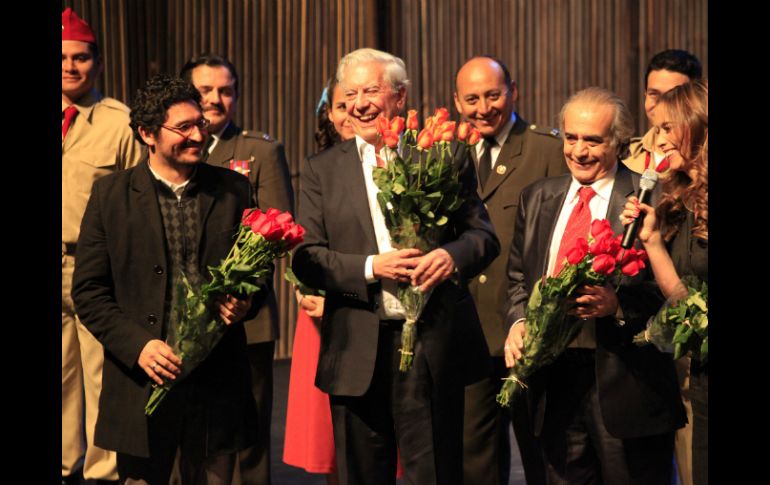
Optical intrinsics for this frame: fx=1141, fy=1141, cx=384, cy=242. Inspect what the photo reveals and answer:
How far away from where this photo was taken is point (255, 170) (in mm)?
4168

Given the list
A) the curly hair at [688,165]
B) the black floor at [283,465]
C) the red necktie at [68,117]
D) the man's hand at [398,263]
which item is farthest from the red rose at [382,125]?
the black floor at [283,465]

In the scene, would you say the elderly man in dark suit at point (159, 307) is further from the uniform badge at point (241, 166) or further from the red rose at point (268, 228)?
the uniform badge at point (241, 166)

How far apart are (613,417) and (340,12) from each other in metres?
4.03

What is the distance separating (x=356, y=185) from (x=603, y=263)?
0.76 metres

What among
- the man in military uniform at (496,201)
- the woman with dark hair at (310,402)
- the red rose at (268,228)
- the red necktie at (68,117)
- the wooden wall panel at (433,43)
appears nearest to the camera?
the red rose at (268,228)

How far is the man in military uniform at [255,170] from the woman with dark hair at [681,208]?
1.51 meters

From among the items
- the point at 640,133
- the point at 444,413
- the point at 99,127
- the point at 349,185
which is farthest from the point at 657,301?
the point at 640,133

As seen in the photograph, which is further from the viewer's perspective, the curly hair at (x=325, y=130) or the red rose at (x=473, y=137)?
the curly hair at (x=325, y=130)

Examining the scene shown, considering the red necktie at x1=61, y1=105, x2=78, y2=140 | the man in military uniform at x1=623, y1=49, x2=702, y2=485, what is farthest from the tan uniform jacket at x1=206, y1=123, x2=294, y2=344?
the man in military uniform at x1=623, y1=49, x2=702, y2=485

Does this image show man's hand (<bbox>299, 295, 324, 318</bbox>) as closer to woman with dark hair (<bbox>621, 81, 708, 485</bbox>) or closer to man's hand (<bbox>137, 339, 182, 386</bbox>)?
man's hand (<bbox>137, 339, 182, 386</bbox>)

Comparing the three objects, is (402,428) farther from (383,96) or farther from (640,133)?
(640,133)

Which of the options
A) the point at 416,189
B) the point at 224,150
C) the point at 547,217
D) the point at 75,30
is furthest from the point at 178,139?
the point at 75,30

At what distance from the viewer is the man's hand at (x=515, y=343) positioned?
3.18 m

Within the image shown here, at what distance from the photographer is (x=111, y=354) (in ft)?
10.5
